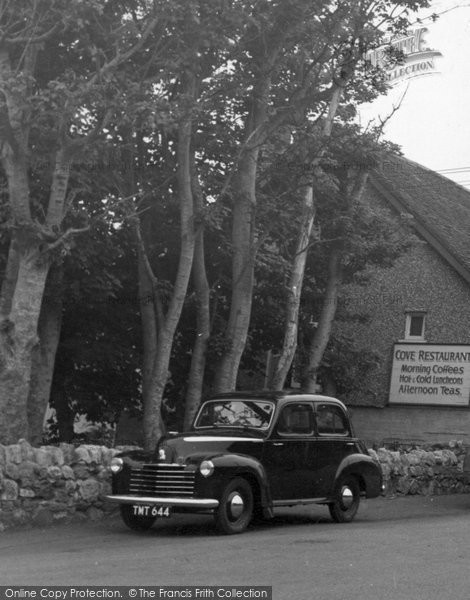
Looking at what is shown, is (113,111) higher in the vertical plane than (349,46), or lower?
lower

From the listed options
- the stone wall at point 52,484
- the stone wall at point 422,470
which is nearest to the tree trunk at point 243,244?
the stone wall at point 422,470

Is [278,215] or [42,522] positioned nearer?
[42,522]

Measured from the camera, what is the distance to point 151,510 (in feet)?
47.5

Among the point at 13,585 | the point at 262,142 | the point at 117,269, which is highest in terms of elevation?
the point at 262,142

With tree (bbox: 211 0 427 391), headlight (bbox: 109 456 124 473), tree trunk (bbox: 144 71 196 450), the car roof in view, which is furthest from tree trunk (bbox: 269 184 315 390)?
headlight (bbox: 109 456 124 473)

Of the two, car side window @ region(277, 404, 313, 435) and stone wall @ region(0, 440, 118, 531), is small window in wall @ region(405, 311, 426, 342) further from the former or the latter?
stone wall @ region(0, 440, 118, 531)

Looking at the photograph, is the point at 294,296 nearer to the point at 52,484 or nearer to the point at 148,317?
the point at 148,317

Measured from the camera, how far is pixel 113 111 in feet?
57.7

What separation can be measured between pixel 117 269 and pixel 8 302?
6431mm

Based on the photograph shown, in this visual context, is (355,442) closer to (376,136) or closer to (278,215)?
(278,215)

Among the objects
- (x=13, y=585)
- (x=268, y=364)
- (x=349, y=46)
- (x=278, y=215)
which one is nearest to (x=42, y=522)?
(x=13, y=585)

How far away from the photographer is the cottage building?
103 feet

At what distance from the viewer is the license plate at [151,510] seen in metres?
14.3

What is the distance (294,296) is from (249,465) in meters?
8.96
